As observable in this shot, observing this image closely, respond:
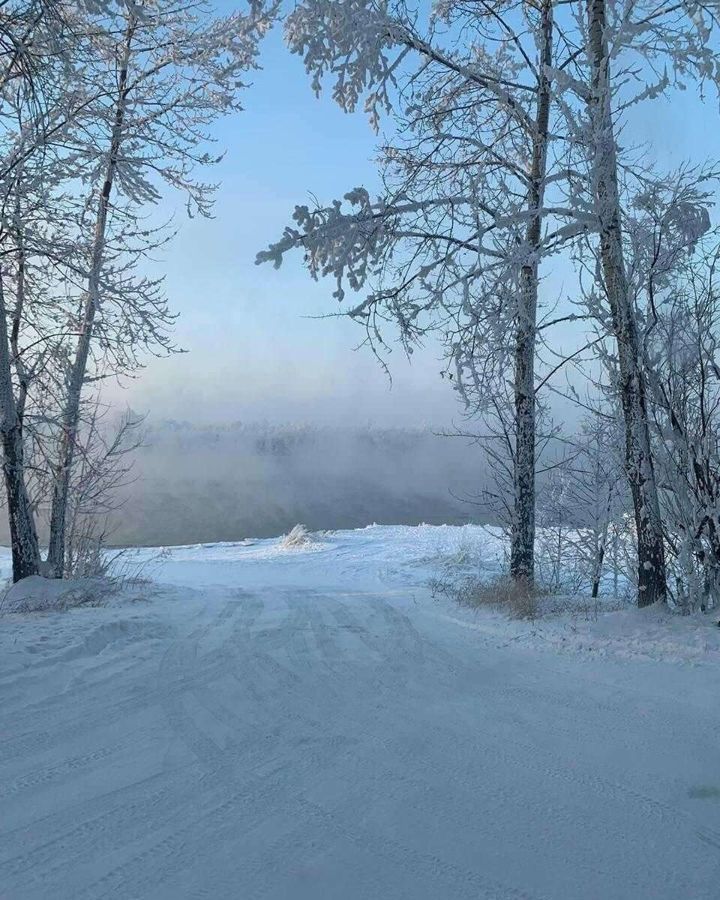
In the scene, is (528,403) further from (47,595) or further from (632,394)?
(47,595)

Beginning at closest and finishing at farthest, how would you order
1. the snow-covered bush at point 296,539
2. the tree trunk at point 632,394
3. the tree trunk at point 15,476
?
the tree trunk at point 632,394
the tree trunk at point 15,476
the snow-covered bush at point 296,539

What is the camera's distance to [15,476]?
8.26 meters

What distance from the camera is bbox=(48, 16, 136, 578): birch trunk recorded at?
10.1m

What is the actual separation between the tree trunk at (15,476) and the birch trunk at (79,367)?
4.04ft

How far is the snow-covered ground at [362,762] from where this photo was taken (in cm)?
219

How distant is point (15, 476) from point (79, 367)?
9.05 ft

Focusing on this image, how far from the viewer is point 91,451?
37.4 ft

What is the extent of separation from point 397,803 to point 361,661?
2.39 metres

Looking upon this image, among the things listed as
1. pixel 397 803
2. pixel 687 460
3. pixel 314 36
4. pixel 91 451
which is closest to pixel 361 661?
pixel 397 803

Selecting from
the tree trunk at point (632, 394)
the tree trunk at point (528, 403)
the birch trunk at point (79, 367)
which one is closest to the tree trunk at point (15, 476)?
the birch trunk at point (79, 367)

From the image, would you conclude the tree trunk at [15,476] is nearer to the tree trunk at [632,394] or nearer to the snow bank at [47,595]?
the snow bank at [47,595]

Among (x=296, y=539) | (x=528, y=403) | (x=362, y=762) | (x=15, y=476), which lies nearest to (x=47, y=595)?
Result: (x=15, y=476)

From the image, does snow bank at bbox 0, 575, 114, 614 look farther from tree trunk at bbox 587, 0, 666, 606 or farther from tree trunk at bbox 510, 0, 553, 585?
tree trunk at bbox 587, 0, 666, 606

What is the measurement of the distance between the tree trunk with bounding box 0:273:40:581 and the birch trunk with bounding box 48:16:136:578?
123cm
